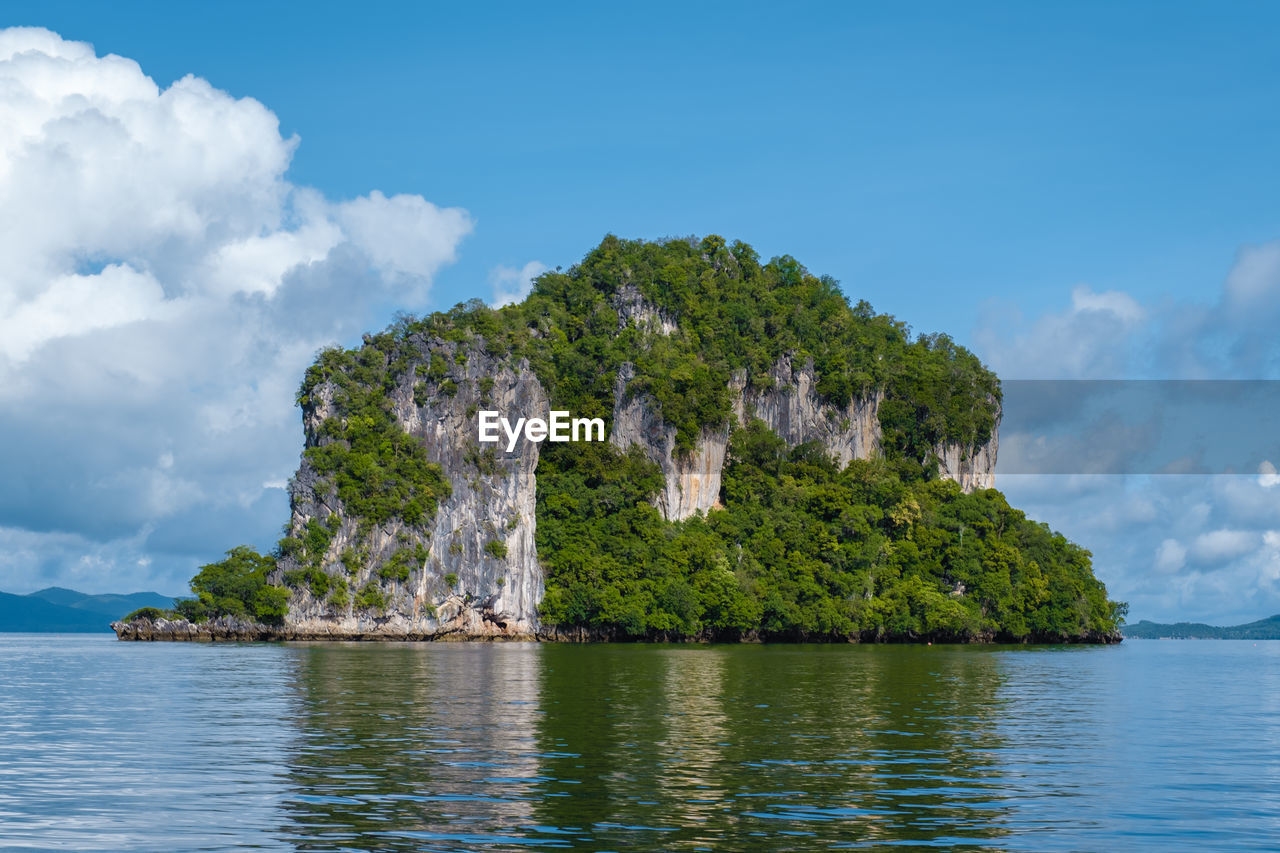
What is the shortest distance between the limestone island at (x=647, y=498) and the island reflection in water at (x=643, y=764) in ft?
177

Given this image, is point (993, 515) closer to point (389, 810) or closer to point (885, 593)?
point (885, 593)

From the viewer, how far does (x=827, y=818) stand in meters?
17.5

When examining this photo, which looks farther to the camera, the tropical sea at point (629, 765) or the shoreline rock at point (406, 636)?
the shoreline rock at point (406, 636)

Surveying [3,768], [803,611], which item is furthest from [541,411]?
[3,768]

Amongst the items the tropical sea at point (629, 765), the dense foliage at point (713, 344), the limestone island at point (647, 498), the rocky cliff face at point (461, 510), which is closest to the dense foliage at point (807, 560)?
the limestone island at point (647, 498)

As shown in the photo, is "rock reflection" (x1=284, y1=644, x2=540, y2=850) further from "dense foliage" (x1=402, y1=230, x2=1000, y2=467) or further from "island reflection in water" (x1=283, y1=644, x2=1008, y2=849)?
"dense foliage" (x1=402, y1=230, x2=1000, y2=467)

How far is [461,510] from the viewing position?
10200 cm

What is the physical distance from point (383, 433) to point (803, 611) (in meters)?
36.9

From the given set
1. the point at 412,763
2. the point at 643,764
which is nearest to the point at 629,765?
the point at 643,764

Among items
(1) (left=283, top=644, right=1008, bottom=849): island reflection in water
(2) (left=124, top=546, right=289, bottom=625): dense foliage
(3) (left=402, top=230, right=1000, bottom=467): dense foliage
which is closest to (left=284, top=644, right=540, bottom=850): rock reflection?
(1) (left=283, top=644, right=1008, bottom=849): island reflection in water

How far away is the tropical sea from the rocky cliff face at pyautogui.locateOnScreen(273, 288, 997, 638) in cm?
5131

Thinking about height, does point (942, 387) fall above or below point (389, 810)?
above

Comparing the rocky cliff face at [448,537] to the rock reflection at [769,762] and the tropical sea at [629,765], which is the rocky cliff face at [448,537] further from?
the rock reflection at [769,762]

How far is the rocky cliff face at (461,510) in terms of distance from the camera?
97.8 m
